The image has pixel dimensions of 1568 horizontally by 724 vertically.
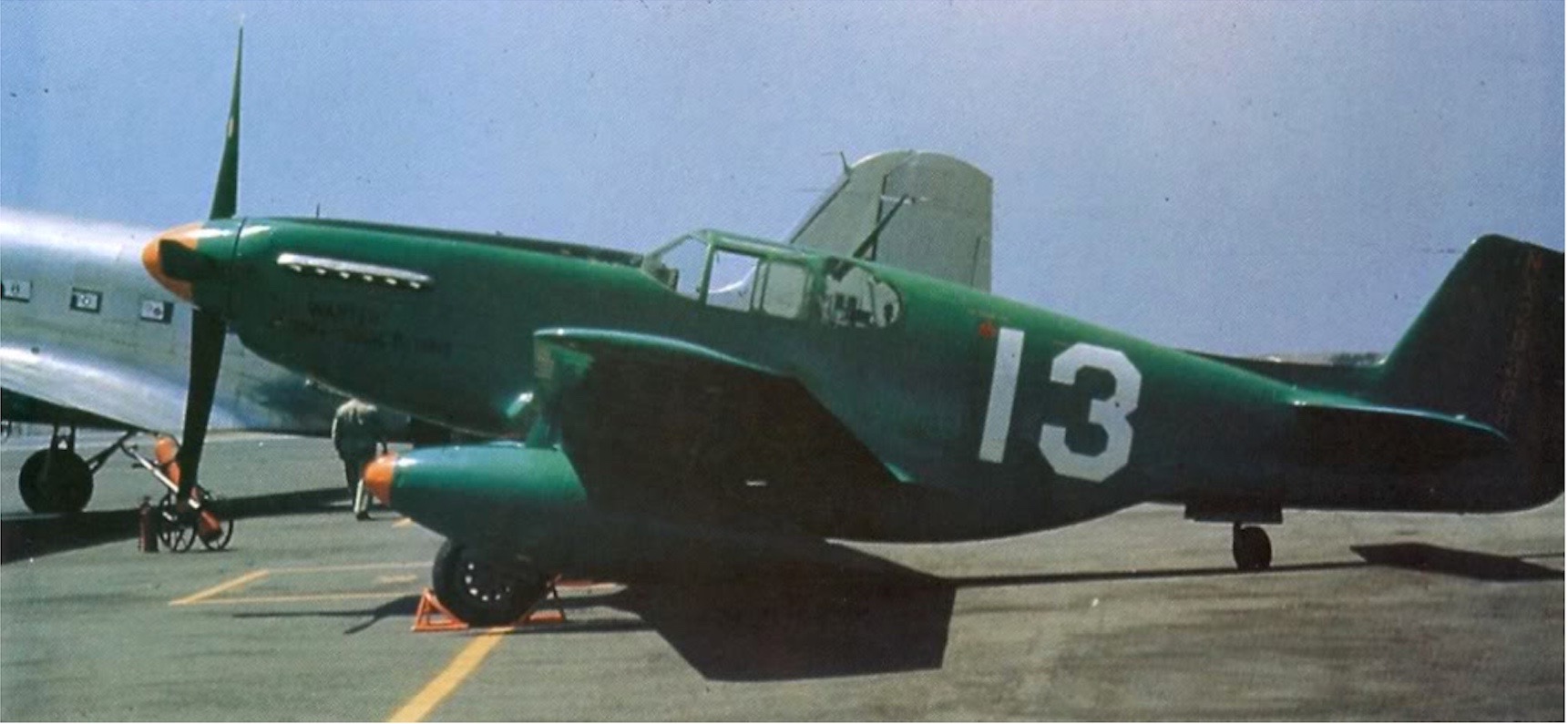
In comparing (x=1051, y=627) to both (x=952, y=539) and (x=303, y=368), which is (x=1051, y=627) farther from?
(x=303, y=368)

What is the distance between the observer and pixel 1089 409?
7238mm

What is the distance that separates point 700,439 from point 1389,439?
11.8ft

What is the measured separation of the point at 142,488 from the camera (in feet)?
63.4

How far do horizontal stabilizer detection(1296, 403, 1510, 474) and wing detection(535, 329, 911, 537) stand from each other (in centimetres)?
227

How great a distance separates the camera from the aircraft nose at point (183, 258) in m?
7.33

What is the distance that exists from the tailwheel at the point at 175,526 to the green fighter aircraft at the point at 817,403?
3.04 m

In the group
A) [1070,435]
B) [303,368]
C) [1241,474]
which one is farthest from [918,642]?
[303,368]

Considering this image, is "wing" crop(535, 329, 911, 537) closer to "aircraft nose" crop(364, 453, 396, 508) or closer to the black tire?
"aircraft nose" crop(364, 453, 396, 508)

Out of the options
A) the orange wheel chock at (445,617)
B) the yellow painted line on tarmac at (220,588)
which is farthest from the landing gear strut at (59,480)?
the orange wheel chock at (445,617)

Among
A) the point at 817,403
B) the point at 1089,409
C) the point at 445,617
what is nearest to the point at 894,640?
the point at 817,403

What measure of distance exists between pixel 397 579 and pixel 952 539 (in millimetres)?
3578

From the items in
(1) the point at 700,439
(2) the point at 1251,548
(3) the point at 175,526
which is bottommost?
(3) the point at 175,526

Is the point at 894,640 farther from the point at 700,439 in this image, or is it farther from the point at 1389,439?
the point at 1389,439

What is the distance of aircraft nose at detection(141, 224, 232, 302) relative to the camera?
7.33 meters
